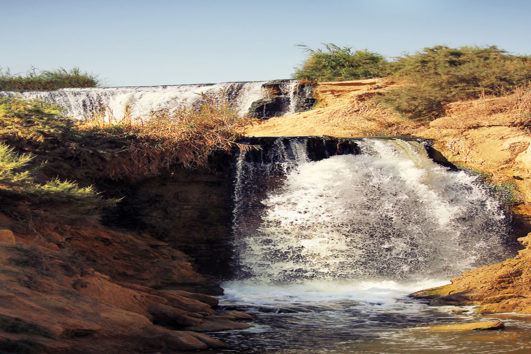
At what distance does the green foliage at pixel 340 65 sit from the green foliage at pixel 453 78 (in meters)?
2.87

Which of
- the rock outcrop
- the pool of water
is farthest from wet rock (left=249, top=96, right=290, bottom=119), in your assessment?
the rock outcrop

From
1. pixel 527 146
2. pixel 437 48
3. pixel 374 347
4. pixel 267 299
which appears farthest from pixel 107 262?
pixel 437 48

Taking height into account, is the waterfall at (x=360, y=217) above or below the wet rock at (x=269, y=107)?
below

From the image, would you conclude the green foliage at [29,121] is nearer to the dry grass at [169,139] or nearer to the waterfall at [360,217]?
the dry grass at [169,139]

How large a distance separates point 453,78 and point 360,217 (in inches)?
280

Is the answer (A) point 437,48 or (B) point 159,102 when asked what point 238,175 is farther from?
(A) point 437,48

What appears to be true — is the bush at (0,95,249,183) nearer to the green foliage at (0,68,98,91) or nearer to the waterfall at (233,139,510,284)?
the waterfall at (233,139,510,284)

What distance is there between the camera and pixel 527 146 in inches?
492

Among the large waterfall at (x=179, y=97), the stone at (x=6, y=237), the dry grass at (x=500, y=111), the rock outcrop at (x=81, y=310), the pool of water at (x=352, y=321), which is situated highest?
the large waterfall at (x=179, y=97)

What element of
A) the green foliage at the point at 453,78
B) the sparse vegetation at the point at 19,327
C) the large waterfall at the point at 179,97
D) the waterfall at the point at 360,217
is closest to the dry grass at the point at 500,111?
the green foliage at the point at 453,78

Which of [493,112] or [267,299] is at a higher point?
[493,112]

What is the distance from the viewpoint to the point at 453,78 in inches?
621

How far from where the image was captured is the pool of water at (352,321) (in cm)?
566

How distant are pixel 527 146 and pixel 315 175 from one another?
4778 mm
